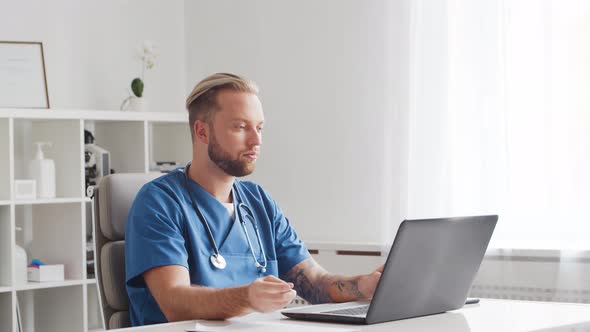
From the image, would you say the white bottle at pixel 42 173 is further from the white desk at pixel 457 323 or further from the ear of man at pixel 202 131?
the white desk at pixel 457 323

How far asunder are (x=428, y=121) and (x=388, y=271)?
6.21 ft

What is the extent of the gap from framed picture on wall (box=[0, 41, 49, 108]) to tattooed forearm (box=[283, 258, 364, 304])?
176 cm

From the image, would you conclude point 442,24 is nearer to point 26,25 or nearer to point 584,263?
point 584,263

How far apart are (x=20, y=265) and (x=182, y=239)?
169cm

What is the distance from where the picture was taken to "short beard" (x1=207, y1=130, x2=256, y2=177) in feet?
6.70

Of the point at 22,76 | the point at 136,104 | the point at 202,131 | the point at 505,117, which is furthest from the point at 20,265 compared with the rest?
the point at 505,117

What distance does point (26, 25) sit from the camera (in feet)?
12.0

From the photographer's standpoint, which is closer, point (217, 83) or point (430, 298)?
point (430, 298)

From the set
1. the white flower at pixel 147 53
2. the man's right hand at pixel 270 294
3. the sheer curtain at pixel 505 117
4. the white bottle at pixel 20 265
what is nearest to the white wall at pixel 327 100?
the sheer curtain at pixel 505 117

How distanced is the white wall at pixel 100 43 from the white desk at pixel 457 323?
232 cm

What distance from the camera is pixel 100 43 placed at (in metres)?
3.93

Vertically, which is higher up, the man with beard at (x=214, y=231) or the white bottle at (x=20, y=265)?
the man with beard at (x=214, y=231)

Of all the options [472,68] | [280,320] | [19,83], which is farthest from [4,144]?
[280,320]

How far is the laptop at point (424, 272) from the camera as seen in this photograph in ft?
5.12
